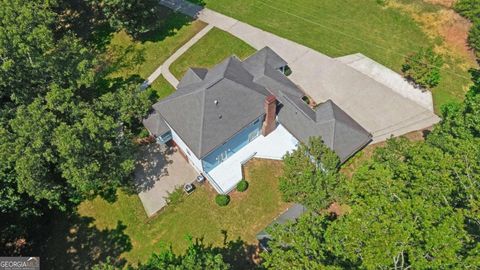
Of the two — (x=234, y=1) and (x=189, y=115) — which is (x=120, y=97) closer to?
(x=189, y=115)

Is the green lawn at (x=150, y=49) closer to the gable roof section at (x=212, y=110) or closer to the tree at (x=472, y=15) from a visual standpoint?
the gable roof section at (x=212, y=110)

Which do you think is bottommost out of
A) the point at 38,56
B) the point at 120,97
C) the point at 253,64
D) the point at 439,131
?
the point at 439,131

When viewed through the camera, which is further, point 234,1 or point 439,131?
point 234,1

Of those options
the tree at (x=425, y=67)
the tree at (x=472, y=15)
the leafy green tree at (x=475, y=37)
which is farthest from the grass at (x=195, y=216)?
the tree at (x=472, y=15)

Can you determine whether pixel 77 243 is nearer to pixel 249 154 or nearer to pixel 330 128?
pixel 249 154

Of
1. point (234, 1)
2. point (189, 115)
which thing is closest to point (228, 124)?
point (189, 115)

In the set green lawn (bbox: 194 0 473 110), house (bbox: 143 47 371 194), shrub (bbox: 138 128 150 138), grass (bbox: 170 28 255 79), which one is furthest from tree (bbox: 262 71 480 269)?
grass (bbox: 170 28 255 79)
